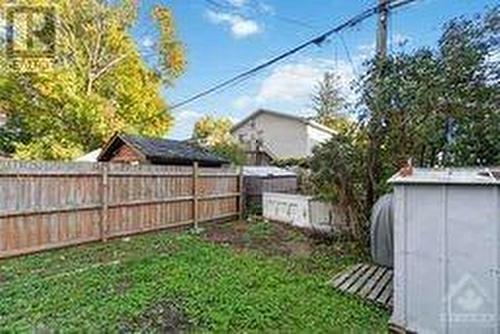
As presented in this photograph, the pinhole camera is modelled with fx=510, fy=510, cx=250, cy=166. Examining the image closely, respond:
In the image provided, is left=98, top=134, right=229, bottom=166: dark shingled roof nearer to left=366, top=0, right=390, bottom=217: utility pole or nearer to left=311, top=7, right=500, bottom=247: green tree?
left=311, top=7, right=500, bottom=247: green tree

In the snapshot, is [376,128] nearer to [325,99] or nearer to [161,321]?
[161,321]

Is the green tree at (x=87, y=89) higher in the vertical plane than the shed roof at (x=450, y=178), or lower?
higher

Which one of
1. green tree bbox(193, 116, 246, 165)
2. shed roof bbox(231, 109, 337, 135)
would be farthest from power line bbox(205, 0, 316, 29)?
shed roof bbox(231, 109, 337, 135)

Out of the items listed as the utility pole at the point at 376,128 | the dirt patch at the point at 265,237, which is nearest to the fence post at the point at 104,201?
the dirt patch at the point at 265,237

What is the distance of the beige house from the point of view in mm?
36156

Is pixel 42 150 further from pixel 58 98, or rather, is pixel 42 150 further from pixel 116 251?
pixel 116 251

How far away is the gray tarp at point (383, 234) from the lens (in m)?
7.60

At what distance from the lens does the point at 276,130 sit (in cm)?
3806

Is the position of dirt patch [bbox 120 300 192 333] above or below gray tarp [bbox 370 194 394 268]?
below

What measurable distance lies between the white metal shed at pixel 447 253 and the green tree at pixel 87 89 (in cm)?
1837

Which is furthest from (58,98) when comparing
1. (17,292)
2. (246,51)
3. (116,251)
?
(17,292)

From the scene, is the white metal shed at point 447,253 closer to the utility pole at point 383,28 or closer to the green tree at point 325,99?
the utility pole at point 383,28

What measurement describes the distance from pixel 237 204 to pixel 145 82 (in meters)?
11.1

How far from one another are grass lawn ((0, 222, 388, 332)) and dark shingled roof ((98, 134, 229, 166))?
6.00m
